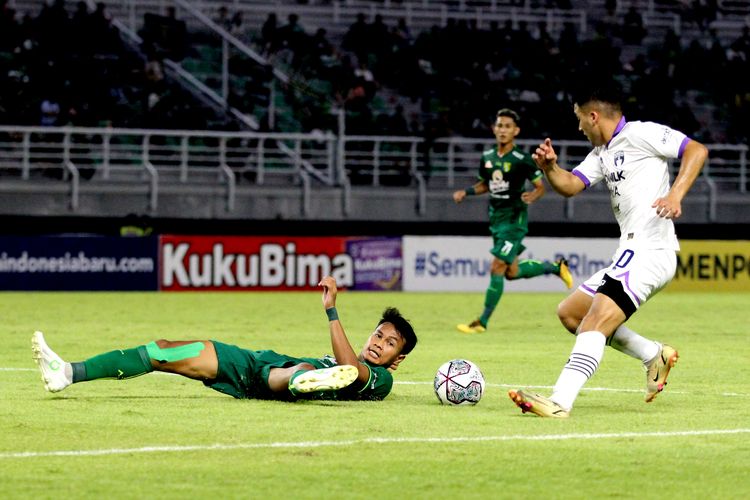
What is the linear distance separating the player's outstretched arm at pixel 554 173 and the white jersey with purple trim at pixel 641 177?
0.24 metres

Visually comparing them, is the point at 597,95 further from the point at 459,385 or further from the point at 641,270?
the point at 459,385

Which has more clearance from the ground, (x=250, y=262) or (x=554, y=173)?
(x=554, y=173)

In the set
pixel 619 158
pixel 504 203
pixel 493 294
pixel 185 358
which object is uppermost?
pixel 619 158

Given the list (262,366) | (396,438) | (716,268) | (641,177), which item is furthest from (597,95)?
(716,268)

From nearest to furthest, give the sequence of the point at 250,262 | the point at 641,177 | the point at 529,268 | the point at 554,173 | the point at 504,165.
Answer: the point at 554,173, the point at 641,177, the point at 504,165, the point at 529,268, the point at 250,262

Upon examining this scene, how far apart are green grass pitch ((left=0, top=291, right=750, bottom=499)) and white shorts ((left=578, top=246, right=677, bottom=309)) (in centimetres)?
77

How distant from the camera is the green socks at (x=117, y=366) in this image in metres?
9.19

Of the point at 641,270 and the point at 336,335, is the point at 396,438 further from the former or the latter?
the point at 641,270

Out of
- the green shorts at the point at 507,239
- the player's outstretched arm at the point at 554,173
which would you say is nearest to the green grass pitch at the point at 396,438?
the player's outstretched arm at the point at 554,173

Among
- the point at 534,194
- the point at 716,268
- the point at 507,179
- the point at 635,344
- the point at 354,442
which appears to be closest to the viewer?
the point at 354,442

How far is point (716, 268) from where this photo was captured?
102 ft

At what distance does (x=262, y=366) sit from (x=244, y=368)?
5.0 inches

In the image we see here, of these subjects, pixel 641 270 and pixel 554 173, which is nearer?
pixel 641 270

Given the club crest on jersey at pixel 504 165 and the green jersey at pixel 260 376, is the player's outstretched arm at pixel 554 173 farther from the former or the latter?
the club crest on jersey at pixel 504 165
